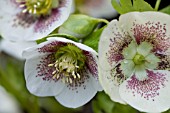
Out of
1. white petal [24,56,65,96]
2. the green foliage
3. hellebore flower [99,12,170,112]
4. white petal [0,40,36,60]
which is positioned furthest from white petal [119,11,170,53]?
white petal [0,40,36,60]

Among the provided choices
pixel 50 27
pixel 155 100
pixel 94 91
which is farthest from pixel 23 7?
pixel 155 100

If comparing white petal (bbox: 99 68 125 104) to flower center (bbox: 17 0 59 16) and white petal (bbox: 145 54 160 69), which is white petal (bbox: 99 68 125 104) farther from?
flower center (bbox: 17 0 59 16)

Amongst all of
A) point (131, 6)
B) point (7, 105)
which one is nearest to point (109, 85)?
point (131, 6)

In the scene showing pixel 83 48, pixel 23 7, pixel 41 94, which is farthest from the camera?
pixel 23 7

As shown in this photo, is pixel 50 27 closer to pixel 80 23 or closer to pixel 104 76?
pixel 80 23

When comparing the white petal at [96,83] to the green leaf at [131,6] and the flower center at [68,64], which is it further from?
the green leaf at [131,6]

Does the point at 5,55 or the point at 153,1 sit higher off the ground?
the point at 153,1

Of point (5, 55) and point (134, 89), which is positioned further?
point (5, 55)
